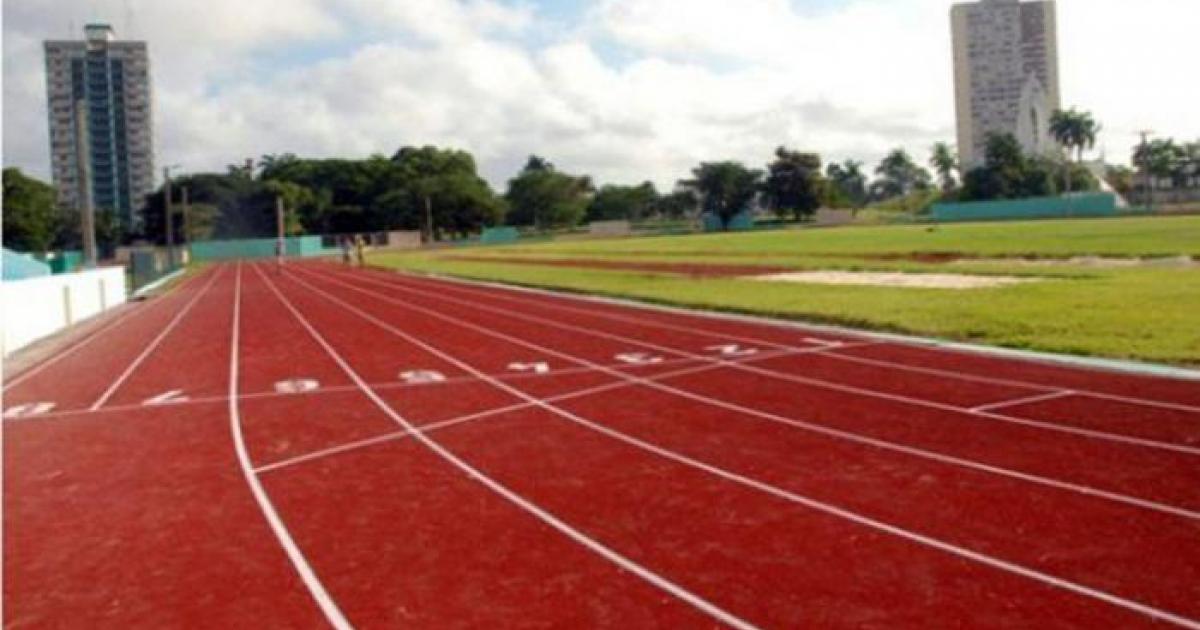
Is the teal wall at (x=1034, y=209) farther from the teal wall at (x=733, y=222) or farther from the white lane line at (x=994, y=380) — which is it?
the white lane line at (x=994, y=380)

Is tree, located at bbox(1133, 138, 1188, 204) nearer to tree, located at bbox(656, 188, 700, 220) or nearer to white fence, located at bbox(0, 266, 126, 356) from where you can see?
tree, located at bbox(656, 188, 700, 220)

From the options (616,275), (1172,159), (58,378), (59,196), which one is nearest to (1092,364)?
(58,378)

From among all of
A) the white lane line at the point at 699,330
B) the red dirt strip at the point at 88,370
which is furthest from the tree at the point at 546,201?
the red dirt strip at the point at 88,370

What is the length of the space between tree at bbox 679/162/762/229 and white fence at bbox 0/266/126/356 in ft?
280

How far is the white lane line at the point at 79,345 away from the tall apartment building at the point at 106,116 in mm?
68328

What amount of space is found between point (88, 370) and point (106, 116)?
346 ft

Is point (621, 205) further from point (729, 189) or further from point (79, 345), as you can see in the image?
point (79, 345)

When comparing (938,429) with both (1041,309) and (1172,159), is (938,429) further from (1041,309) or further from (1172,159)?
(1172,159)

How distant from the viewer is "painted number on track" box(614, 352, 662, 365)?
14.5 metres

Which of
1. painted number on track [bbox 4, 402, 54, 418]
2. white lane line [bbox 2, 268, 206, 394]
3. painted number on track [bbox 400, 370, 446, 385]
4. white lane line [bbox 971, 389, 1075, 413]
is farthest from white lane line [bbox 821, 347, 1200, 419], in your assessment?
white lane line [bbox 2, 268, 206, 394]

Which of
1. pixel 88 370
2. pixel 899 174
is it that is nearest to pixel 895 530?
pixel 88 370

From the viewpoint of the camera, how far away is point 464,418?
10969 millimetres

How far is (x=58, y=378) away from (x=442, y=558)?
11542 millimetres

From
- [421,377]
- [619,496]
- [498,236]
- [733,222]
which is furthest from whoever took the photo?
[733,222]
